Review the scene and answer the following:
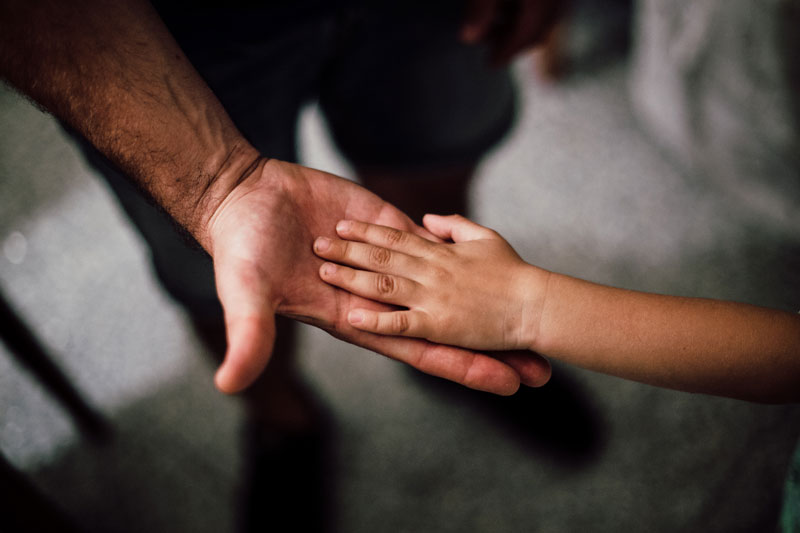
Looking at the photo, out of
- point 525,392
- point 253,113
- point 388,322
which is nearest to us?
point 388,322

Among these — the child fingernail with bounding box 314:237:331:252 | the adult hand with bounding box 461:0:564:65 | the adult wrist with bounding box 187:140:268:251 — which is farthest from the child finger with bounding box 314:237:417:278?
the adult hand with bounding box 461:0:564:65

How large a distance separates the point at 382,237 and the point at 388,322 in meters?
0.10

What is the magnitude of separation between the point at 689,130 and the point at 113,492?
1.45 metres

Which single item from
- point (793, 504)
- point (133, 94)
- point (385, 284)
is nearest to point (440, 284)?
point (385, 284)

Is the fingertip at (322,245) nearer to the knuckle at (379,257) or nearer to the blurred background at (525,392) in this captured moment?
the knuckle at (379,257)

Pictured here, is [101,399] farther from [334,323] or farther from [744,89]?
[744,89]

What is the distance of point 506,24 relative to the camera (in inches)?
32.3

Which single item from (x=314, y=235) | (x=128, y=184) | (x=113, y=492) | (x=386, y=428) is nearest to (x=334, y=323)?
(x=314, y=235)

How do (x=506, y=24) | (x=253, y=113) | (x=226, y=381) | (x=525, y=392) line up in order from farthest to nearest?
(x=525, y=392) < (x=506, y=24) < (x=253, y=113) < (x=226, y=381)

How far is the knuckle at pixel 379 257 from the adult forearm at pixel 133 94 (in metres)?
0.17

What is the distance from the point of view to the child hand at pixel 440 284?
0.53 m

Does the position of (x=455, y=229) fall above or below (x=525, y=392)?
above

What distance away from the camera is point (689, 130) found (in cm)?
125

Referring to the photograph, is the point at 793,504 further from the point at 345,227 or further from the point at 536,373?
the point at 345,227
